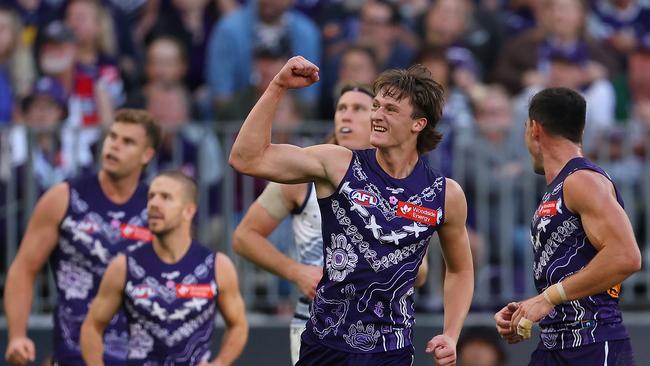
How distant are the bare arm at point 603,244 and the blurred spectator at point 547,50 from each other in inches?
220

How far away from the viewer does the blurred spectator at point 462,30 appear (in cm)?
1255

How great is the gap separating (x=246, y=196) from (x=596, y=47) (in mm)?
3921

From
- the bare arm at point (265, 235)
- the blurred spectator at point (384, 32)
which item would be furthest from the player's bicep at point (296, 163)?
the blurred spectator at point (384, 32)

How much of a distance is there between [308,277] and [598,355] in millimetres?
1749

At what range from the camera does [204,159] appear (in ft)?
36.8

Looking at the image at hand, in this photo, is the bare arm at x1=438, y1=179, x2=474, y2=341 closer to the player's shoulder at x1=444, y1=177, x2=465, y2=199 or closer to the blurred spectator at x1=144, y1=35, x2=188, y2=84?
the player's shoulder at x1=444, y1=177, x2=465, y2=199

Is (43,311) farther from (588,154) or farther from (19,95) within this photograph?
(588,154)

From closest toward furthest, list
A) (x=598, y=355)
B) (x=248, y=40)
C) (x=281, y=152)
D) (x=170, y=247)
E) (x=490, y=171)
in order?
1. (x=281, y=152)
2. (x=598, y=355)
3. (x=170, y=247)
4. (x=490, y=171)
5. (x=248, y=40)

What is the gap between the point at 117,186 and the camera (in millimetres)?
8922

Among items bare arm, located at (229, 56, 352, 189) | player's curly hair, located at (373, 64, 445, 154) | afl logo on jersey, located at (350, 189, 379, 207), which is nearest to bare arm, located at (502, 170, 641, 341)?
player's curly hair, located at (373, 64, 445, 154)

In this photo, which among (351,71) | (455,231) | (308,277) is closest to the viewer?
(455,231)

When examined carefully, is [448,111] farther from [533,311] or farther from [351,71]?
[533,311]

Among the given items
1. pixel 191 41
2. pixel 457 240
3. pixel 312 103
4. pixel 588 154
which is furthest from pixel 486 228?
pixel 457 240

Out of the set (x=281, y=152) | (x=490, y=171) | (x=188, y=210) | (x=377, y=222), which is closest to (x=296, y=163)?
(x=281, y=152)
